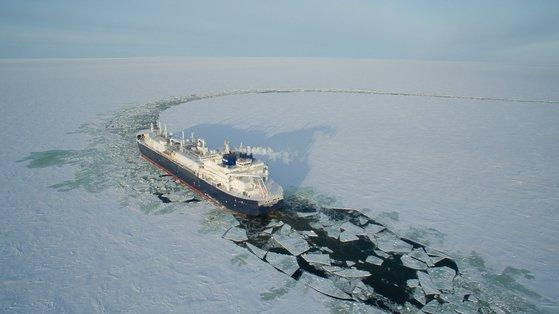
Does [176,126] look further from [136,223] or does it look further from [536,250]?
[536,250]

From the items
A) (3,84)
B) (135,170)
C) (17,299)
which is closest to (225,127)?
(135,170)

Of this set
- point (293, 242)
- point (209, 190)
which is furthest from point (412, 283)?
point (209, 190)

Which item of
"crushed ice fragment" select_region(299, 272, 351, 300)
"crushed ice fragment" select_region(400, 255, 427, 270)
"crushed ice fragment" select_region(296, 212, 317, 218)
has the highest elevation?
"crushed ice fragment" select_region(296, 212, 317, 218)

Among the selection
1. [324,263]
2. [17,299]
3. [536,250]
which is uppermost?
[536,250]

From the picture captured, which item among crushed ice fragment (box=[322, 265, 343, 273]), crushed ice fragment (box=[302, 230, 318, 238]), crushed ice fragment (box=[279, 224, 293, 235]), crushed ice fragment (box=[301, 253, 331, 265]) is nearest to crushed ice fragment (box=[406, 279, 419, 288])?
crushed ice fragment (box=[322, 265, 343, 273])

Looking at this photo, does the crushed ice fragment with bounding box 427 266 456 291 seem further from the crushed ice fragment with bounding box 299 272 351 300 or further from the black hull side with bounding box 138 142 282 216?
the black hull side with bounding box 138 142 282 216
